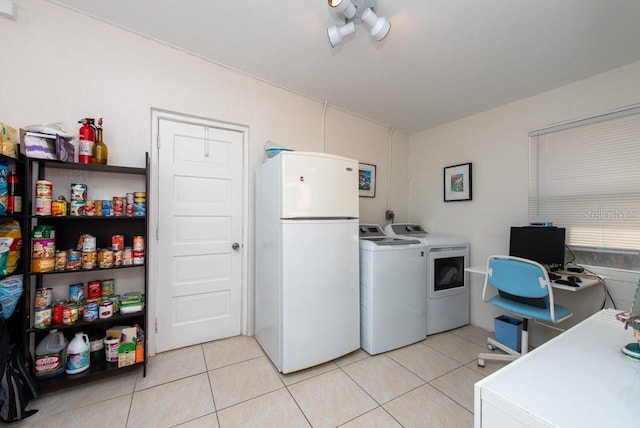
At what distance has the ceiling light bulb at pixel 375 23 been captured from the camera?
1500 mm

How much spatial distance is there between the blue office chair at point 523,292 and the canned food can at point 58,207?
3.19m

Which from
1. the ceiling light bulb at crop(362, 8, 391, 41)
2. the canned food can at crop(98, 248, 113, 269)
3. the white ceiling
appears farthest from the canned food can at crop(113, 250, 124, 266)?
the ceiling light bulb at crop(362, 8, 391, 41)

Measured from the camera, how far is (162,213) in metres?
2.10

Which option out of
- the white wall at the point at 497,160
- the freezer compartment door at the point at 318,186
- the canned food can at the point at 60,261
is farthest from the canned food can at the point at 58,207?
the white wall at the point at 497,160

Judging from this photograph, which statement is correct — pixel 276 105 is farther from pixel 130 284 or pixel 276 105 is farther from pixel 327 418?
pixel 327 418

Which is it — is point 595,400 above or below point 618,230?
below

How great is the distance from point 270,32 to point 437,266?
2647 millimetres

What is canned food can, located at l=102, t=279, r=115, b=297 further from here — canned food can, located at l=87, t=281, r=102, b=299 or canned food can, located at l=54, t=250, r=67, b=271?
canned food can, located at l=54, t=250, r=67, b=271

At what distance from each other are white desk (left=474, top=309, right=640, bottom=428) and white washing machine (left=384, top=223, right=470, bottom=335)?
1602 millimetres

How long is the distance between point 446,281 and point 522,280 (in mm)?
880

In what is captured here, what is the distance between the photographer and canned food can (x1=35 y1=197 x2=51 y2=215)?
1522 mm

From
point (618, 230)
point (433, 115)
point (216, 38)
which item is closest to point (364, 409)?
point (618, 230)

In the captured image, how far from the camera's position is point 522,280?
6.19 ft

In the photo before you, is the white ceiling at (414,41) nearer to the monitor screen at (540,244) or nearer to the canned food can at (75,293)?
the monitor screen at (540,244)
